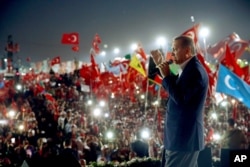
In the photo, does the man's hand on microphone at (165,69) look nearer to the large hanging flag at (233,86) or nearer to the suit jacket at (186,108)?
the suit jacket at (186,108)

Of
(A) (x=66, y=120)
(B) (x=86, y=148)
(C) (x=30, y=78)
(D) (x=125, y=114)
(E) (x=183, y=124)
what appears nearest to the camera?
(E) (x=183, y=124)

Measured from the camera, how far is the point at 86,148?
1236 cm

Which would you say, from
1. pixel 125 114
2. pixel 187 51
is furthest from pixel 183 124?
pixel 125 114

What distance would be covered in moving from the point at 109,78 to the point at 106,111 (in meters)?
2.89

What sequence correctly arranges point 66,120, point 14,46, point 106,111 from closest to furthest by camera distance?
point 66,120
point 106,111
point 14,46

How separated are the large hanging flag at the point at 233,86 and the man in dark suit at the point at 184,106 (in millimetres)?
6646

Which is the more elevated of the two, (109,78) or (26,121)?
(109,78)

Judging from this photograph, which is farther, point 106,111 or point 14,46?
point 14,46

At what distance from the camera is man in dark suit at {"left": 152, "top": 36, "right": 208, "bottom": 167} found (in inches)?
130

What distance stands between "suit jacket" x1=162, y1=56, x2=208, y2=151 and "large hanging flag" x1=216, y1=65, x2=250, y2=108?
666 centimetres

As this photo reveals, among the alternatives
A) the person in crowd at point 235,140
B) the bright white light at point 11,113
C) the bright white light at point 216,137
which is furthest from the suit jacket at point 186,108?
the bright white light at point 11,113

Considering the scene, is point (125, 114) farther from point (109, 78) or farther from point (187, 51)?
point (187, 51)

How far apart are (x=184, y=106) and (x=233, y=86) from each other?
7.28m

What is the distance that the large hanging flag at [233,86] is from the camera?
9.66 meters
